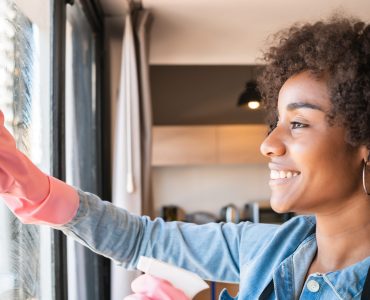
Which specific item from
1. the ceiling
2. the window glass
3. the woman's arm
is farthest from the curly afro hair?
the ceiling

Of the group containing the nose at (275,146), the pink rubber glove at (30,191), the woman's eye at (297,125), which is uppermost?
the woman's eye at (297,125)

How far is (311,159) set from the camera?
718 millimetres

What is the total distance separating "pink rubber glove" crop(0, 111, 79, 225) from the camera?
2.02 feet

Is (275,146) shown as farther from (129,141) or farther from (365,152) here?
(129,141)

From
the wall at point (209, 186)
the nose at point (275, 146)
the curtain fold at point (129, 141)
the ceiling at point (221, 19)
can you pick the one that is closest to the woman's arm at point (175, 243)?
the nose at point (275, 146)

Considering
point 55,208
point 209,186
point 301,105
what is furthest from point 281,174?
point 209,186

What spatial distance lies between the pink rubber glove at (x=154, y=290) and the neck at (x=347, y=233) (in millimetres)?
281

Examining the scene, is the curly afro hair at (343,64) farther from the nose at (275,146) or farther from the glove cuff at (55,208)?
the glove cuff at (55,208)

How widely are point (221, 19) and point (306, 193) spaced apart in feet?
5.97

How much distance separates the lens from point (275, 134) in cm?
76

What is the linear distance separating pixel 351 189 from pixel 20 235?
0.70 metres

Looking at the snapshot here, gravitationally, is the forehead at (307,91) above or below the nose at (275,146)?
above

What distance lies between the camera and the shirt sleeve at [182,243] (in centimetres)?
85

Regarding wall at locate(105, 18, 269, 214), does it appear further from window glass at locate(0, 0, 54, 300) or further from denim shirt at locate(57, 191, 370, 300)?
denim shirt at locate(57, 191, 370, 300)
